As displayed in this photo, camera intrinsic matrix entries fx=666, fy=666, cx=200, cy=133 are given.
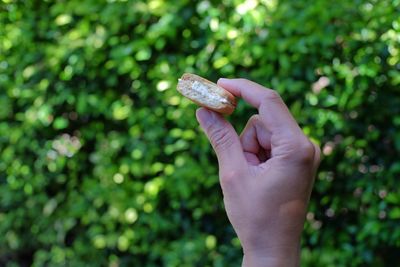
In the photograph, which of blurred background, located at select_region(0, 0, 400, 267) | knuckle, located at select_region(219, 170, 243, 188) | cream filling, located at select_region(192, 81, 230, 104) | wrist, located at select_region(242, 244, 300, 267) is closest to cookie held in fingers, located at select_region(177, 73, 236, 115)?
cream filling, located at select_region(192, 81, 230, 104)

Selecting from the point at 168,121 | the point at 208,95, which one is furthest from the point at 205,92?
the point at 168,121

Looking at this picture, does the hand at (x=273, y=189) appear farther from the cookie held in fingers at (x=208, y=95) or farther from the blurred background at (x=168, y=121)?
the blurred background at (x=168, y=121)

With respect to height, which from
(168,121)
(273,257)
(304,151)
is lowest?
(168,121)

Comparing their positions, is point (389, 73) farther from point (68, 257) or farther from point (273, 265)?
point (68, 257)

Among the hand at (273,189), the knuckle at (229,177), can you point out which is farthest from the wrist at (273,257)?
the knuckle at (229,177)

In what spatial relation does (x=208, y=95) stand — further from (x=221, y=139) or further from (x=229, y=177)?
(x=229, y=177)
